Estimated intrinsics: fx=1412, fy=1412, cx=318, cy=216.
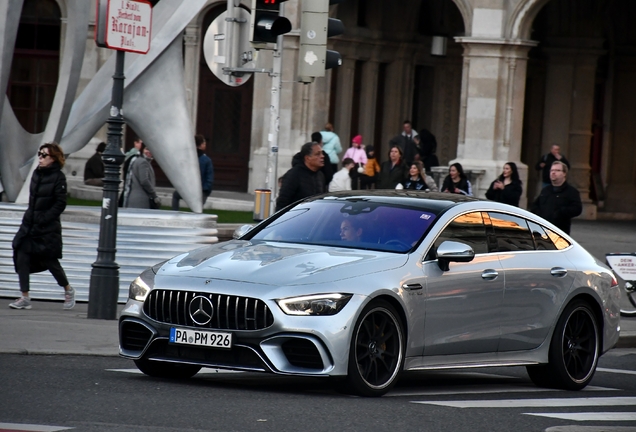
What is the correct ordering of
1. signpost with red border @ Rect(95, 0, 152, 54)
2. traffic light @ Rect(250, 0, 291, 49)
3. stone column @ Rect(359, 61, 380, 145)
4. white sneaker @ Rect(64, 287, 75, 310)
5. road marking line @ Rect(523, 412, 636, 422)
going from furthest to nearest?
stone column @ Rect(359, 61, 380, 145)
traffic light @ Rect(250, 0, 291, 49)
white sneaker @ Rect(64, 287, 75, 310)
signpost with red border @ Rect(95, 0, 152, 54)
road marking line @ Rect(523, 412, 636, 422)

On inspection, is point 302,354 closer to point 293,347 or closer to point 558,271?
point 293,347

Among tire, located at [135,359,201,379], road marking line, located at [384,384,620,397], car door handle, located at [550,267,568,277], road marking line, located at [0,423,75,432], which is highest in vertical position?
car door handle, located at [550,267,568,277]

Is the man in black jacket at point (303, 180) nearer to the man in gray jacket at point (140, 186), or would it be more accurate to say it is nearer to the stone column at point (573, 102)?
the man in gray jacket at point (140, 186)

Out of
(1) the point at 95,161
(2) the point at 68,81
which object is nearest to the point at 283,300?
(2) the point at 68,81

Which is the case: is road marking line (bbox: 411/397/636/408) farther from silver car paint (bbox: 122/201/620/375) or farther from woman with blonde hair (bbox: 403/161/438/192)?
woman with blonde hair (bbox: 403/161/438/192)

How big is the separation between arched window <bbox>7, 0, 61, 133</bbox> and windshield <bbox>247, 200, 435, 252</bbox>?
26.7 m

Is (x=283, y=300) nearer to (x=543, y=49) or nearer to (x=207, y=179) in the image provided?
(x=207, y=179)

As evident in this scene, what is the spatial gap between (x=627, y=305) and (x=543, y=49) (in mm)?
18124

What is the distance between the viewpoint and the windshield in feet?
31.8

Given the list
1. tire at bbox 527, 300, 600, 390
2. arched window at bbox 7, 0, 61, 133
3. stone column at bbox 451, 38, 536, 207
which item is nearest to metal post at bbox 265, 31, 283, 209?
tire at bbox 527, 300, 600, 390

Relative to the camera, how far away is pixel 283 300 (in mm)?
8680

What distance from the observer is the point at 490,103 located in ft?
101

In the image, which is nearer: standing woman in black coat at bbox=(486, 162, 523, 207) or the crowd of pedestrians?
the crowd of pedestrians

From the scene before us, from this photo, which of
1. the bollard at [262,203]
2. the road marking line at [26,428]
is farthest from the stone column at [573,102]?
the road marking line at [26,428]
